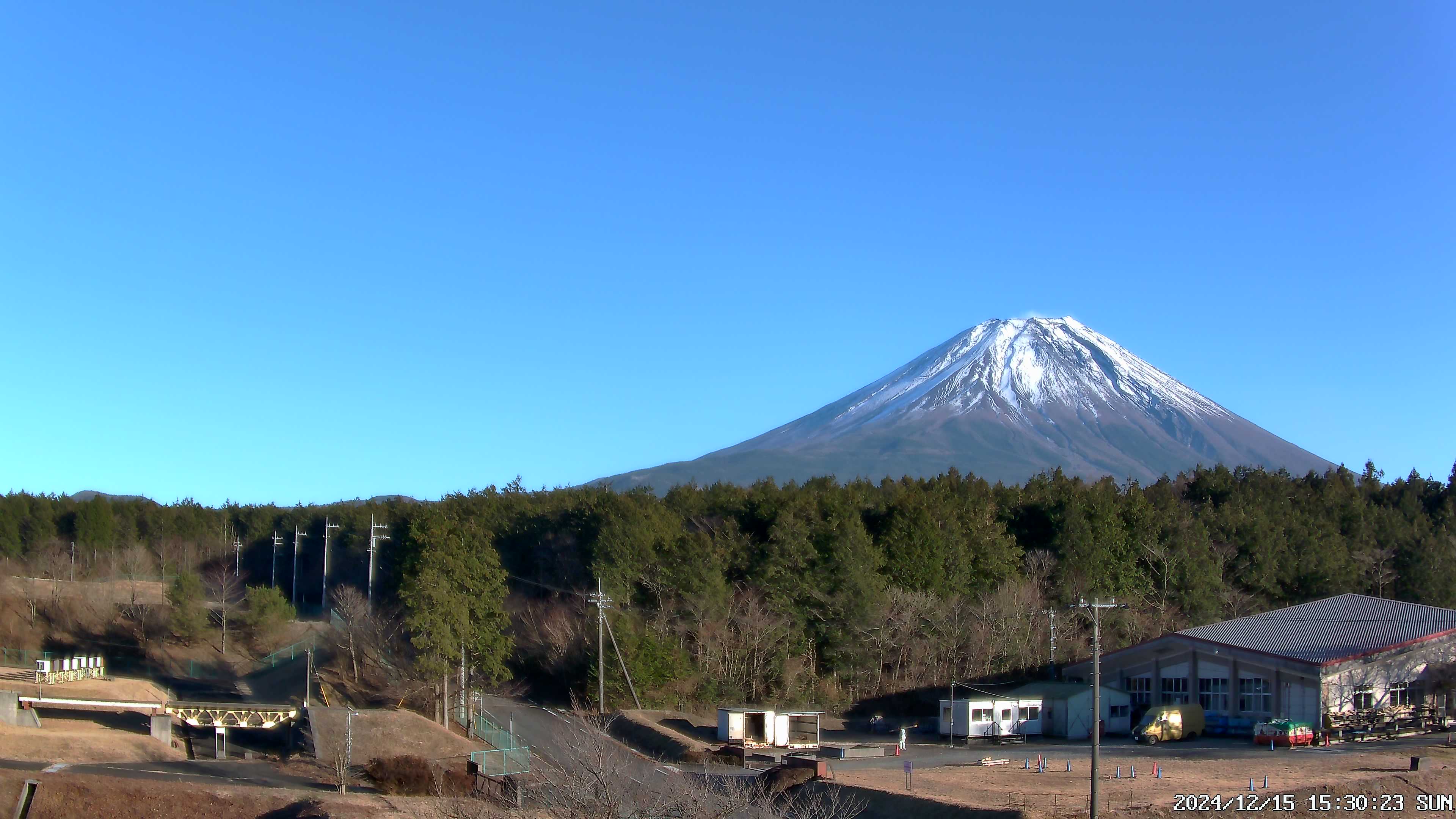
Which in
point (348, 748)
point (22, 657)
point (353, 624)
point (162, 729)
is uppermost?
point (353, 624)

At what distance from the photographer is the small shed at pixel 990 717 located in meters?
42.1

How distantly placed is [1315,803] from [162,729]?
36.9 m

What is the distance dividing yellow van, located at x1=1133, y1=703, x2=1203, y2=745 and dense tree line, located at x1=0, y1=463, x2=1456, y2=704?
1171cm

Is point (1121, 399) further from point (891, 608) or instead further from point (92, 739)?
point (92, 739)

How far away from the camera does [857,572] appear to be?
A: 53469 mm

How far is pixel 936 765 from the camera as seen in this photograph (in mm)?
34250

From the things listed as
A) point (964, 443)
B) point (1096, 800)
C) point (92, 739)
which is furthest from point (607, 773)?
point (964, 443)

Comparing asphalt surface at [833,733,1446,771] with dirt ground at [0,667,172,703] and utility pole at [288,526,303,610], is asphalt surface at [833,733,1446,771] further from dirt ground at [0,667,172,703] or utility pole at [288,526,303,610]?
utility pole at [288,526,303,610]

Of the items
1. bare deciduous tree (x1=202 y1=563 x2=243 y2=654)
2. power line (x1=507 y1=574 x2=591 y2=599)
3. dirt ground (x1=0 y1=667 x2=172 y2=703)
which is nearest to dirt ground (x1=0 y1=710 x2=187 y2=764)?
dirt ground (x1=0 y1=667 x2=172 y2=703)

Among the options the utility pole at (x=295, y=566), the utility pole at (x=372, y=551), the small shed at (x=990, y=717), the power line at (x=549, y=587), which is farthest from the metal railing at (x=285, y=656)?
the small shed at (x=990, y=717)

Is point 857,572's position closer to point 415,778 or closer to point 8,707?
point 415,778

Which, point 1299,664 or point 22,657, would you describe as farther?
point 22,657

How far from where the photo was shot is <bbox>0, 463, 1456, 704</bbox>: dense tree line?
4969cm

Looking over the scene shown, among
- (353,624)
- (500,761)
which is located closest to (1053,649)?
(500,761)
